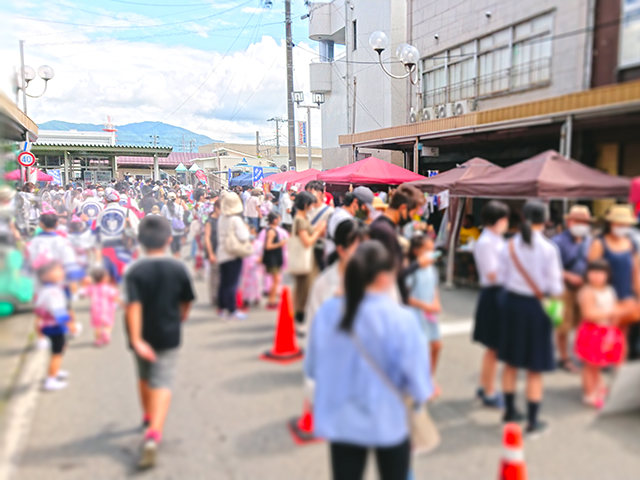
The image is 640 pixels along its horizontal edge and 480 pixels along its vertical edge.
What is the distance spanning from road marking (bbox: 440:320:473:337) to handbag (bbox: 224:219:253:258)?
4.73 ft

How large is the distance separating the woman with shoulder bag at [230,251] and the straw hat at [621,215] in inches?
92.9

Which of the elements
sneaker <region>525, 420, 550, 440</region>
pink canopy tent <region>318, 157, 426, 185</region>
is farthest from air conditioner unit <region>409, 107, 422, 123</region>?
sneaker <region>525, 420, 550, 440</region>

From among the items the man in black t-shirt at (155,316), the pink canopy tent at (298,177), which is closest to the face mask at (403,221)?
the man in black t-shirt at (155,316)

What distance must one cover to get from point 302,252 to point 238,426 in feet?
4.18

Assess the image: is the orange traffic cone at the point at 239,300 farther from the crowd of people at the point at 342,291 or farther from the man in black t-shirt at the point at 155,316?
the man in black t-shirt at the point at 155,316

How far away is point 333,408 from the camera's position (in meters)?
2.25

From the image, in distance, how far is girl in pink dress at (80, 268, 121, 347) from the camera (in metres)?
3.11

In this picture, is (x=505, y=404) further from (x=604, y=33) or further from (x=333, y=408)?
(x=604, y=33)

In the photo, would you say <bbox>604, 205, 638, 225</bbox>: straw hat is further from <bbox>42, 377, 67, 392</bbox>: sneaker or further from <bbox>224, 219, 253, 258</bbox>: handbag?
<bbox>42, 377, 67, 392</bbox>: sneaker

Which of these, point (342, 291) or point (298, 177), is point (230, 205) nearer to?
point (342, 291)

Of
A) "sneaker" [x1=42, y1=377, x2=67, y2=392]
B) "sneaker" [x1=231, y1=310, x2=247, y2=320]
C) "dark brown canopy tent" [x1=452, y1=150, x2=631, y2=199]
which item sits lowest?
"sneaker" [x1=42, y1=377, x2=67, y2=392]

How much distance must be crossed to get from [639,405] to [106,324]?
3.31 metres

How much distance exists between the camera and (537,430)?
121 inches

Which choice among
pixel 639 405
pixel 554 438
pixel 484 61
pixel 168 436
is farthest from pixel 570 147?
pixel 484 61
